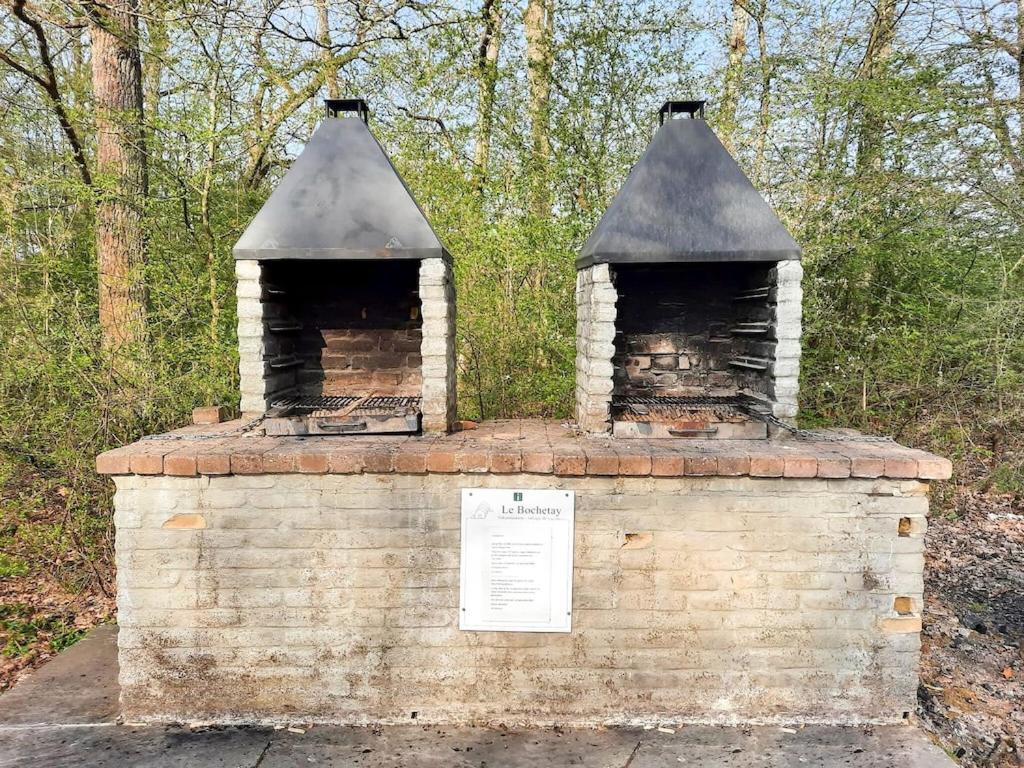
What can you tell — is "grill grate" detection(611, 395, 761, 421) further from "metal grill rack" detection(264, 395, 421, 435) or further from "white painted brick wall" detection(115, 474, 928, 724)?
"metal grill rack" detection(264, 395, 421, 435)

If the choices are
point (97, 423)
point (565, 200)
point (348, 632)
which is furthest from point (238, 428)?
point (565, 200)

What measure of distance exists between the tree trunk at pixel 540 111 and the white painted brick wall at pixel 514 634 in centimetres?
390

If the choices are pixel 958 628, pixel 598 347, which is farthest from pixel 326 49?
pixel 958 628

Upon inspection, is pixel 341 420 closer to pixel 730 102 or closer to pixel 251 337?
pixel 251 337

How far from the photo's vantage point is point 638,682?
329 cm

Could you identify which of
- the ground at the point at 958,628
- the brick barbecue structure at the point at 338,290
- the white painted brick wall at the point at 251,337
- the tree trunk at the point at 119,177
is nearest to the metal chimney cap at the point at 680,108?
the brick barbecue structure at the point at 338,290

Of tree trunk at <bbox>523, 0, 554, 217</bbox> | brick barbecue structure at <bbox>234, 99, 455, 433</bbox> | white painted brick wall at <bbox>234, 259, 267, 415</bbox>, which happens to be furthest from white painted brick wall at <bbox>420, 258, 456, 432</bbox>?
tree trunk at <bbox>523, 0, 554, 217</bbox>

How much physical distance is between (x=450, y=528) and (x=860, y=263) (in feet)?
17.4

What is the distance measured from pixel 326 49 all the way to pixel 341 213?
4413 mm

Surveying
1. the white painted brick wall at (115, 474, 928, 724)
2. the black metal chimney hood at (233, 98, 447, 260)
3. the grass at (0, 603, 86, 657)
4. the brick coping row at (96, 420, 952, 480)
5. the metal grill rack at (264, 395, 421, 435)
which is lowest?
the grass at (0, 603, 86, 657)

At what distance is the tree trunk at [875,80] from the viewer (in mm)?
5918

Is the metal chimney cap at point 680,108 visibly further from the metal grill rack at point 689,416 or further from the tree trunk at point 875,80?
the tree trunk at point 875,80

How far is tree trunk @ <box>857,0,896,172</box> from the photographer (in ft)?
19.4

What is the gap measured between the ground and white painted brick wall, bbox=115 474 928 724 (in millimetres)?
547
